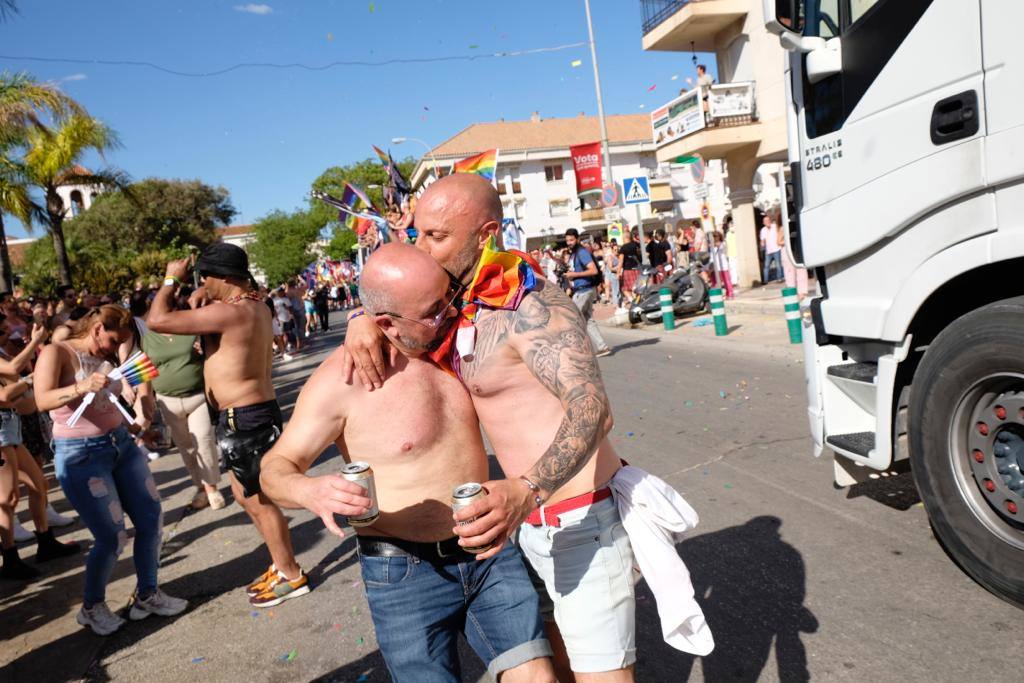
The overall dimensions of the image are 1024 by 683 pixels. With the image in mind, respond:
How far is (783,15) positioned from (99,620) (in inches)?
196

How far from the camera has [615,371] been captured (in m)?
10.2

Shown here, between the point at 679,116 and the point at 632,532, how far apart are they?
1813cm

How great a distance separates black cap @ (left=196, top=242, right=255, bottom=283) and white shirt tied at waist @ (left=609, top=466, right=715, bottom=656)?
3.11 metres

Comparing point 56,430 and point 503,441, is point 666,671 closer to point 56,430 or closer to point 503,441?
point 503,441

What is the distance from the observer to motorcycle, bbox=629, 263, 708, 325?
1490 centimetres

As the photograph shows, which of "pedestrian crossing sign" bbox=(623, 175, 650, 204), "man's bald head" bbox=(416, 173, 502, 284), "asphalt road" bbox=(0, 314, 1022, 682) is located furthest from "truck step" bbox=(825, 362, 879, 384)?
"pedestrian crossing sign" bbox=(623, 175, 650, 204)

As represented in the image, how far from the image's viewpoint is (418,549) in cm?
215

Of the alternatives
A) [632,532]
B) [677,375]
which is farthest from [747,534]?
[677,375]

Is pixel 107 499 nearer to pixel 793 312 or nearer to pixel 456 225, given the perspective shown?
pixel 456 225

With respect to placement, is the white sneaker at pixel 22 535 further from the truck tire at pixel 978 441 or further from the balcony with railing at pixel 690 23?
the balcony with railing at pixel 690 23

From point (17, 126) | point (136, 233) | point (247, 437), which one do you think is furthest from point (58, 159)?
point (136, 233)

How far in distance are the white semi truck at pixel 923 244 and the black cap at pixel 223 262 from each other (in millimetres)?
3290

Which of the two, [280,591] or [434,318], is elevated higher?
[434,318]

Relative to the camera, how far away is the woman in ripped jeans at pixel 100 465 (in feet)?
13.5
